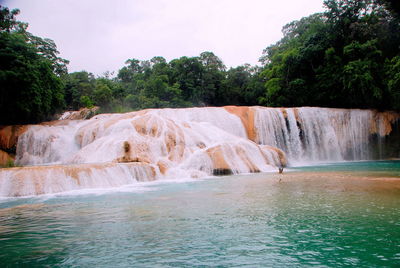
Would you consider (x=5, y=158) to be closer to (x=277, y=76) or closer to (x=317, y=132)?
(x=317, y=132)

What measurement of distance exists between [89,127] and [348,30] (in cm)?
2142

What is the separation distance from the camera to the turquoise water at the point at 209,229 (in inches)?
175

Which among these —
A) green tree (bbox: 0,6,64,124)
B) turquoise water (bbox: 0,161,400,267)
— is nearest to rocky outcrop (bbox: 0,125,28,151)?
green tree (bbox: 0,6,64,124)

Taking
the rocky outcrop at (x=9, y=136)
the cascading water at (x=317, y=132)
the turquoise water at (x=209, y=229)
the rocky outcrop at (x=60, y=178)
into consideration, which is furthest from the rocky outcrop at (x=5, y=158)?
the cascading water at (x=317, y=132)

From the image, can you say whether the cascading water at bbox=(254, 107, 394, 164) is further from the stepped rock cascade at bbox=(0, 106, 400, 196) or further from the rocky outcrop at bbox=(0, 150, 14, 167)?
the rocky outcrop at bbox=(0, 150, 14, 167)

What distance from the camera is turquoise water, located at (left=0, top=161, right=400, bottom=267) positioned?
446 centimetres

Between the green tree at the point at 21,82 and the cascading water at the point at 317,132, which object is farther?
the cascading water at the point at 317,132

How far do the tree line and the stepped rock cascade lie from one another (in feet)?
6.67

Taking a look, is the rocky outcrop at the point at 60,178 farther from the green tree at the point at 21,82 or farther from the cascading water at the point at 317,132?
the cascading water at the point at 317,132

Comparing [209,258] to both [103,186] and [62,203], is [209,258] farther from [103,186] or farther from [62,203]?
[103,186]

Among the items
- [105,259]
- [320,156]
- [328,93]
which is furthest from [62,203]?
[328,93]

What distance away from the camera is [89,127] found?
19203 millimetres

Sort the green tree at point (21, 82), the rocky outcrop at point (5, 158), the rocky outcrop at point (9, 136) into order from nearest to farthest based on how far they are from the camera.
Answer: the rocky outcrop at point (5, 158) < the rocky outcrop at point (9, 136) < the green tree at point (21, 82)

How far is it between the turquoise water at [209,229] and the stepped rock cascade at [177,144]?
7.48 feet
